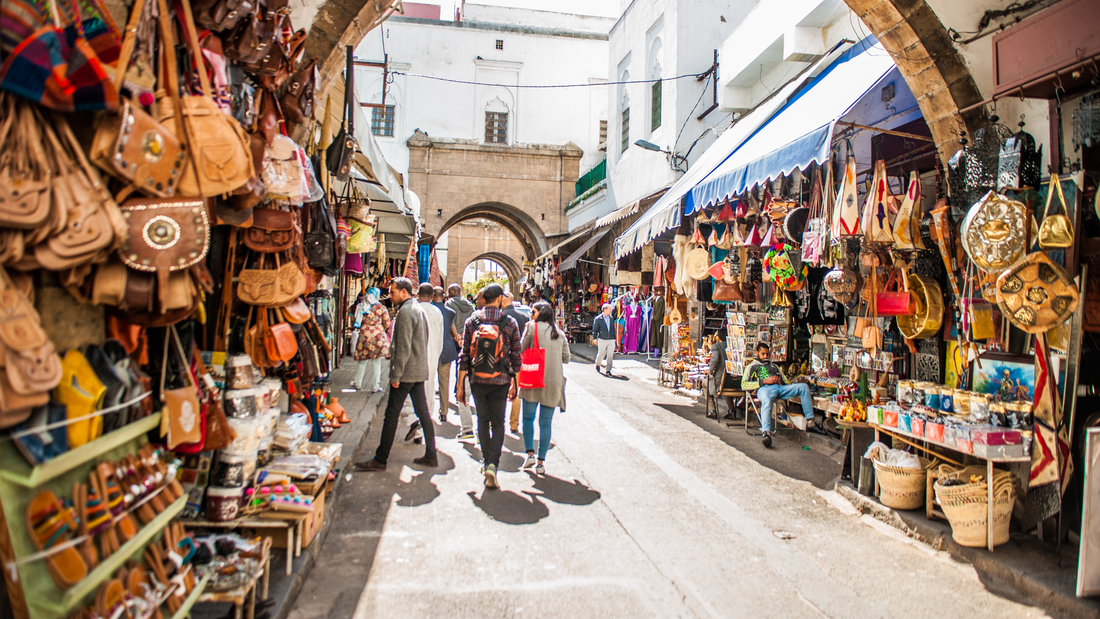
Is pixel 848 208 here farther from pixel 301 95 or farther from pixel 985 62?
pixel 301 95

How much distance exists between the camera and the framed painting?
4133 millimetres

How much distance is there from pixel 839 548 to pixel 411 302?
3.91 meters

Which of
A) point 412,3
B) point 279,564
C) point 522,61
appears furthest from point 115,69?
point 412,3

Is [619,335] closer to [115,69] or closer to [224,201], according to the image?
[224,201]

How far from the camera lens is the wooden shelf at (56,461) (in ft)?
5.31

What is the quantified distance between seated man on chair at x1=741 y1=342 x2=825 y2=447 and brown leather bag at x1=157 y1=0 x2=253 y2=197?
5996 millimetres

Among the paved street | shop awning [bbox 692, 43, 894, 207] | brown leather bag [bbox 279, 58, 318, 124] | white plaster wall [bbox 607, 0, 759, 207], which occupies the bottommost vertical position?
the paved street

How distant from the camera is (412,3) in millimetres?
30562

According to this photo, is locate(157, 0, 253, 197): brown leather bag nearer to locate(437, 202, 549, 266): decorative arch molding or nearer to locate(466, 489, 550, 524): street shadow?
locate(466, 489, 550, 524): street shadow

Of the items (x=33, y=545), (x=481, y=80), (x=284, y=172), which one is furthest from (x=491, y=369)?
(x=481, y=80)

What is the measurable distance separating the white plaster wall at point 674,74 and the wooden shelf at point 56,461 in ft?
41.5

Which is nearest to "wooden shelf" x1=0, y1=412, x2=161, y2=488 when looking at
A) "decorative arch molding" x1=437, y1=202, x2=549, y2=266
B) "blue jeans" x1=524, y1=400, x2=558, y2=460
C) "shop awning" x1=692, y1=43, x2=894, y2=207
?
"blue jeans" x1=524, y1=400, x2=558, y2=460

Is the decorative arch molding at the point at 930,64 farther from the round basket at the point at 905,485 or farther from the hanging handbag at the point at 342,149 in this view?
the hanging handbag at the point at 342,149

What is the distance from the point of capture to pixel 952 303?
506 cm
